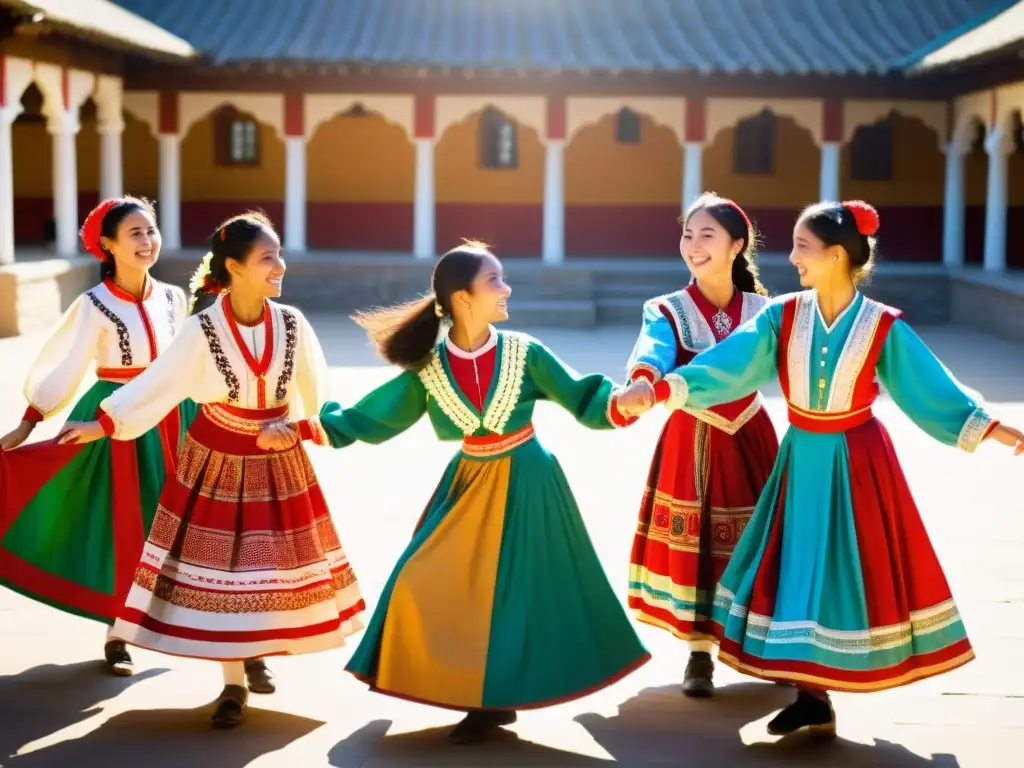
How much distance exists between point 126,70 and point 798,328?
17465mm

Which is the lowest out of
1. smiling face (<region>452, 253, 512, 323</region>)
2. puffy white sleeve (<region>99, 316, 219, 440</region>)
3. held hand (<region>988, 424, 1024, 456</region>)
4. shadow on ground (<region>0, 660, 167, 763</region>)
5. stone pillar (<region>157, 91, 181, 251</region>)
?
shadow on ground (<region>0, 660, 167, 763</region>)

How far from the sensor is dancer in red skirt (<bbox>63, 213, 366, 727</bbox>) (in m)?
4.70

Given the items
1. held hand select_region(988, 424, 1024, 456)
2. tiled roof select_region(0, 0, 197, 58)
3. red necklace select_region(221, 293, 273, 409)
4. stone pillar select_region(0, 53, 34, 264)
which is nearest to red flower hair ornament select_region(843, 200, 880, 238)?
held hand select_region(988, 424, 1024, 456)

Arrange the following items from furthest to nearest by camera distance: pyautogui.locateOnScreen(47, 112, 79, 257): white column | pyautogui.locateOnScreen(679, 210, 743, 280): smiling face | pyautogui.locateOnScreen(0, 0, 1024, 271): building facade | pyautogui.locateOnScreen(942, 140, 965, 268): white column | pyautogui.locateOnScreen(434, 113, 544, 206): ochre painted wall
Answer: pyautogui.locateOnScreen(434, 113, 544, 206): ochre painted wall, pyautogui.locateOnScreen(942, 140, 965, 268): white column, pyautogui.locateOnScreen(0, 0, 1024, 271): building facade, pyautogui.locateOnScreen(47, 112, 79, 257): white column, pyautogui.locateOnScreen(679, 210, 743, 280): smiling face

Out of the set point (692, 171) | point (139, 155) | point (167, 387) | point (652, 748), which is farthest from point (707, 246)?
point (139, 155)

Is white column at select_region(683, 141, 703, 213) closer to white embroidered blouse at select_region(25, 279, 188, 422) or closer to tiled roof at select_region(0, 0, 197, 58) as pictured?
tiled roof at select_region(0, 0, 197, 58)

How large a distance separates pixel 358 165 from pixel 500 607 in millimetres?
19227

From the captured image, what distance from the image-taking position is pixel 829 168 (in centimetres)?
2073

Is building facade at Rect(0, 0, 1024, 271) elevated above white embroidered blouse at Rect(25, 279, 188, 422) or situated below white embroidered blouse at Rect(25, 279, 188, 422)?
above

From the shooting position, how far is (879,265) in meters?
21.0

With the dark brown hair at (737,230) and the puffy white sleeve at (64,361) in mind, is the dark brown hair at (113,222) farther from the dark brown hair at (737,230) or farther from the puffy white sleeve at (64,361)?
the dark brown hair at (737,230)

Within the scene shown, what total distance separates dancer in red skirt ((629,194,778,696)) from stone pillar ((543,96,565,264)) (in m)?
15.3

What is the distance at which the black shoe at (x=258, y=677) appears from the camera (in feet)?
16.6

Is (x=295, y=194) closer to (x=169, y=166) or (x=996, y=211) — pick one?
(x=169, y=166)
